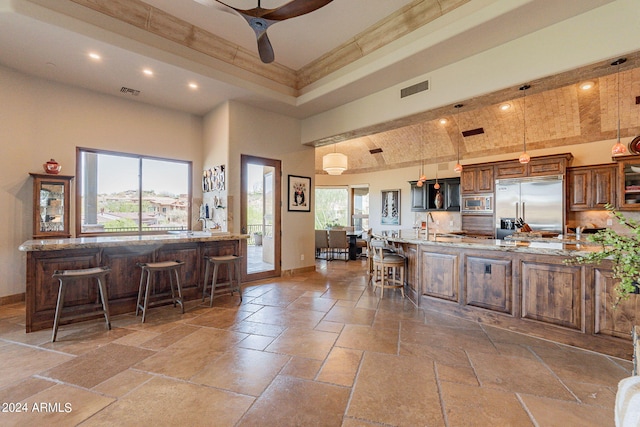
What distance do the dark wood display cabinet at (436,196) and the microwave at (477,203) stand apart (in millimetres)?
338

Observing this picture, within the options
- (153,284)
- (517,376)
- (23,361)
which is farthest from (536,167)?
(23,361)

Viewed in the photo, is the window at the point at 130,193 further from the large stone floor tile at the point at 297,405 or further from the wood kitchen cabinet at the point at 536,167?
the wood kitchen cabinet at the point at 536,167

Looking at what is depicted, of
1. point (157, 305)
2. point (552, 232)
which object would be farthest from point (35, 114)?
point (552, 232)

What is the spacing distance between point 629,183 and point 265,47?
7045mm

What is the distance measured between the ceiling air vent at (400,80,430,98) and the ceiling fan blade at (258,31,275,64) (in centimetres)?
213

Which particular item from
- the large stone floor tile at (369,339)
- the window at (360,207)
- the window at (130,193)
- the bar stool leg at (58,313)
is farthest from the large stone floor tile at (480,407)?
the window at (360,207)

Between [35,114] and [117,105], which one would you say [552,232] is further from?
[35,114]

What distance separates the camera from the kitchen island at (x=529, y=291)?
98.6 inches

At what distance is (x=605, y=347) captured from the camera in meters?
2.49

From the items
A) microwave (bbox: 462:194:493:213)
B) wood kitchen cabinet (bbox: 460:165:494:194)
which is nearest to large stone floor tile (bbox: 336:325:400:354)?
microwave (bbox: 462:194:493:213)

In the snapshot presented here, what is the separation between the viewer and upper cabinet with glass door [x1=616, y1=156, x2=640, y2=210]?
5074mm

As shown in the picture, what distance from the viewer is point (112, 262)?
3354 millimetres

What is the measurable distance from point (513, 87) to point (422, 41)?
4.10 ft

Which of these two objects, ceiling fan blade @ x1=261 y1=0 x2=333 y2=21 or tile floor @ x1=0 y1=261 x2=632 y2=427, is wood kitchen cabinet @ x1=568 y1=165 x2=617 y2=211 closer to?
tile floor @ x1=0 y1=261 x2=632 y2=427
